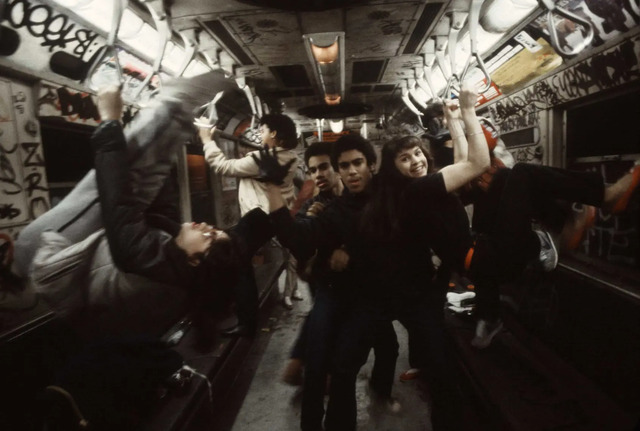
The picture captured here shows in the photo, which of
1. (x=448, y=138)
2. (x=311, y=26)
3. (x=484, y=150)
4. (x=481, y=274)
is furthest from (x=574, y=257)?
(x=311, y=26)

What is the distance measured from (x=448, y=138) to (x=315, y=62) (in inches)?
85.0

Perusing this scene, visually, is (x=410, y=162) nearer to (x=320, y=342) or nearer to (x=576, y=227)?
(x=576, y=227)

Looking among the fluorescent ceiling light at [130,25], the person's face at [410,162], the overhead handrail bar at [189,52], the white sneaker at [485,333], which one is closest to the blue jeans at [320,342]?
the person's face at [410,162]

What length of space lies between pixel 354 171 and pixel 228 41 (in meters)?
2.18

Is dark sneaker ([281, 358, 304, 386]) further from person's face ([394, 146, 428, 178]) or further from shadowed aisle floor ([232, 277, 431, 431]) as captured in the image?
person's face ([394, 146, 428, 178])

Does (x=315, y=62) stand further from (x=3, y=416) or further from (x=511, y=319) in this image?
(x=3, y=416)

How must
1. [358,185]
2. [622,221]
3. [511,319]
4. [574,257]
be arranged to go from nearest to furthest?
[358,185] → [622,221] → [574,257] → [511,319]

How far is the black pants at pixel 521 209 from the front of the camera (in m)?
2.03

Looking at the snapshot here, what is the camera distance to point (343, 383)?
8.26ft

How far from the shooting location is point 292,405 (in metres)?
3.45

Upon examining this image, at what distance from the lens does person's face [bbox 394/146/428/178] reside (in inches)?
105

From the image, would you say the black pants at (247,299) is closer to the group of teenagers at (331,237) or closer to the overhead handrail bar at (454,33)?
the group of teenagers at (331,237)

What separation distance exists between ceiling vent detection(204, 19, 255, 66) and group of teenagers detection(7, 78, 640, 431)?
4.67ft

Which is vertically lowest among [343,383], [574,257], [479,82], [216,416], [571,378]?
[216,416]
